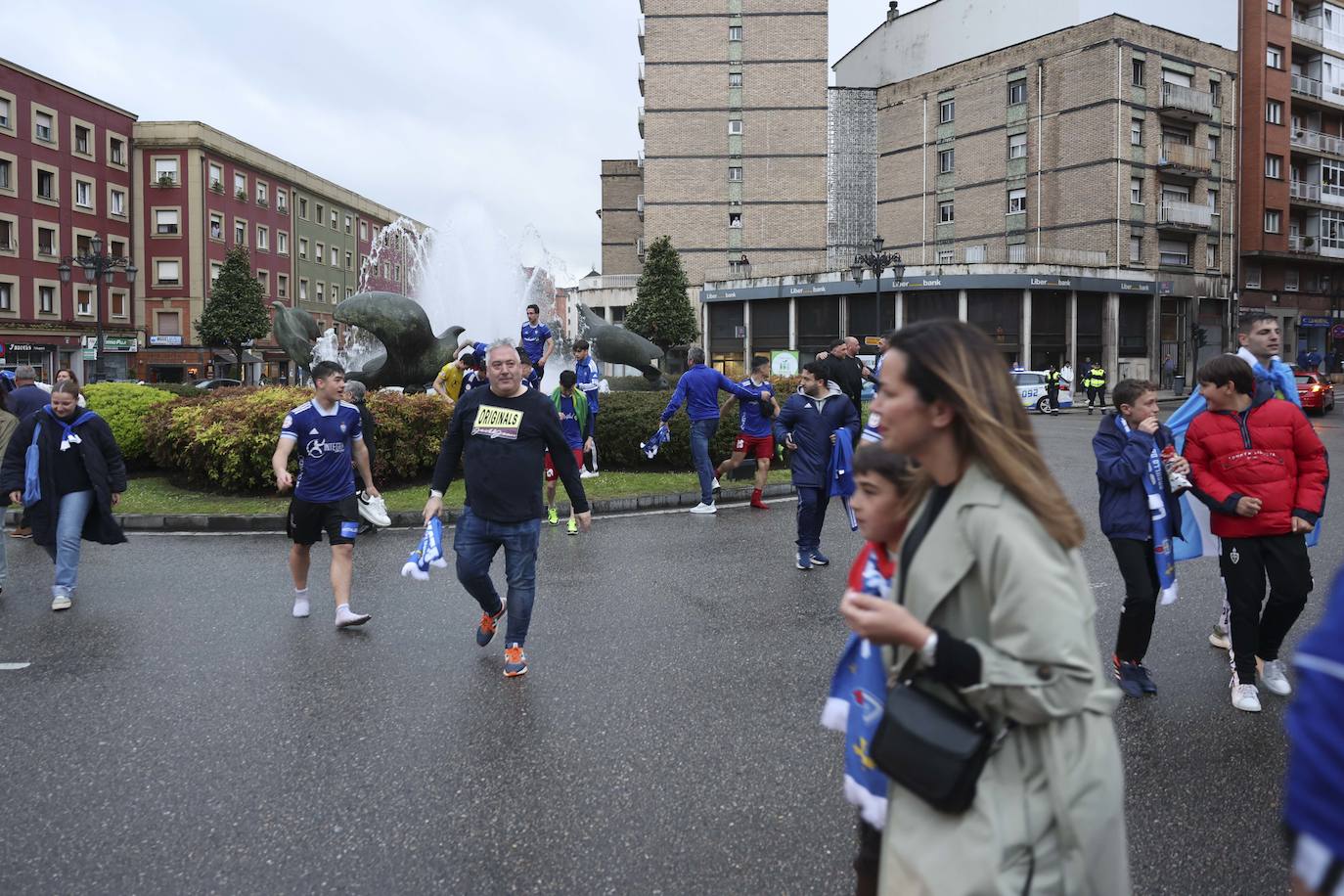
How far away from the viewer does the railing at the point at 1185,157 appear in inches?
1827

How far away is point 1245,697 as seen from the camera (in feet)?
15.7

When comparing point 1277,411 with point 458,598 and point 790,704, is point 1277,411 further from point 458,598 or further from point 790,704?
point 458,598

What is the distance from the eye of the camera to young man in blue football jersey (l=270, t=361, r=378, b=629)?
6.69 meters

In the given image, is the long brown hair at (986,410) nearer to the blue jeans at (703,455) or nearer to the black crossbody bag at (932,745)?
the black crossbody bag at (932,745)

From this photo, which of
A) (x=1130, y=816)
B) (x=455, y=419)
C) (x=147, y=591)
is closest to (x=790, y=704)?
(x=1130, y=816)

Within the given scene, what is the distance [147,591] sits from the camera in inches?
301

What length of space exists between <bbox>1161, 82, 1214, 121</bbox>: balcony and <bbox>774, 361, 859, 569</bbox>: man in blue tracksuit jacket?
4602cm

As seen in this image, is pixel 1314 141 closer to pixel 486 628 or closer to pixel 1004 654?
pixel 486 628

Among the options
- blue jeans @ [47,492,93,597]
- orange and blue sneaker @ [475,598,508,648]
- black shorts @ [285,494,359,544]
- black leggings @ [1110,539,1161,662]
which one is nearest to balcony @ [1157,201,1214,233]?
black leggings @ [1110,539,1161,662]

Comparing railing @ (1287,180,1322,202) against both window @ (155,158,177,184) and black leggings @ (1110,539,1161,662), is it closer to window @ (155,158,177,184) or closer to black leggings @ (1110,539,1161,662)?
black leggings @ (1110,539,1161,662)

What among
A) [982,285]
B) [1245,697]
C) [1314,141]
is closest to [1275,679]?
[1245,697]

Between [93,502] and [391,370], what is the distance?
36.4ft

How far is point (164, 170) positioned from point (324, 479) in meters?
57.3

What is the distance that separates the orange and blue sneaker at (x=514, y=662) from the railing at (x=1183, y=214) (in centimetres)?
4910
